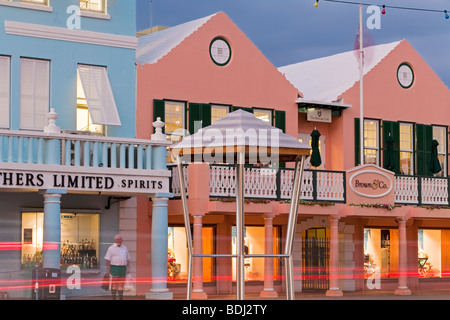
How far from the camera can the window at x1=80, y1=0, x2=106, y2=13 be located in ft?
86.7

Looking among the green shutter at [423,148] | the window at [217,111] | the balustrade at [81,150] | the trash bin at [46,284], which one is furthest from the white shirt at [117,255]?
the green shutter at [423,148]

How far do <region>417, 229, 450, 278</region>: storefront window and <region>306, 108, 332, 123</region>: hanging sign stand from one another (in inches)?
222

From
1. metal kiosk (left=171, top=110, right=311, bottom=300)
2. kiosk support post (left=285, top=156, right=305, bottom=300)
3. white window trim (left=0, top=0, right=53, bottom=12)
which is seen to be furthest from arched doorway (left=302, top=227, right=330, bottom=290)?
kiosk support post (left=285, top=156, right=305, bottom=300)

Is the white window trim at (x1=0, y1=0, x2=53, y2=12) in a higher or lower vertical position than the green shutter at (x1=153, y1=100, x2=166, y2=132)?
higher

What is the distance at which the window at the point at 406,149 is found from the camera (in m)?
32.8

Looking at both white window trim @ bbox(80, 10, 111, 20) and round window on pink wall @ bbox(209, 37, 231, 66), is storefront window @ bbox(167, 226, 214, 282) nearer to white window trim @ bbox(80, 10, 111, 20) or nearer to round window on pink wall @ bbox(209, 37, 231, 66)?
round window on pink wall @ bbox(209, 37, 231, 66)

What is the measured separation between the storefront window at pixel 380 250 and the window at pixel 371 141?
2467mm

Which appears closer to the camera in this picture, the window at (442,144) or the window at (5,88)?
the window at (5,88)

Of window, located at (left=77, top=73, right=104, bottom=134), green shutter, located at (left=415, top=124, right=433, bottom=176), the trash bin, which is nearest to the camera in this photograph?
the trash bin

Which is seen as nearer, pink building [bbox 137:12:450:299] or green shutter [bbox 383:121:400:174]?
pink building [bbox 137:12:450:299]

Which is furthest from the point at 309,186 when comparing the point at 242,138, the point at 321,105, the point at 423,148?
the point at 242,138

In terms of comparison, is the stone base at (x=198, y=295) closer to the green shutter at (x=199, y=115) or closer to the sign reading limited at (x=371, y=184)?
the green shutter at (x=199, y=115)

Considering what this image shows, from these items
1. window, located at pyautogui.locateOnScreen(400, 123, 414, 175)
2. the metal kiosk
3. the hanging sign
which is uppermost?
the hanging sign
